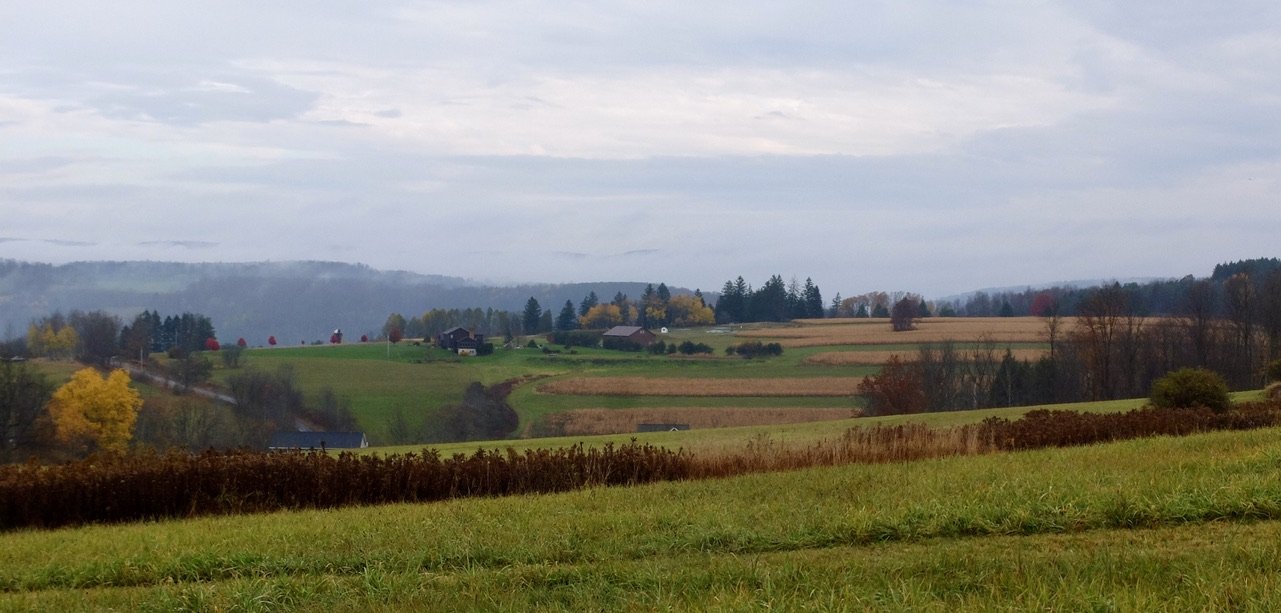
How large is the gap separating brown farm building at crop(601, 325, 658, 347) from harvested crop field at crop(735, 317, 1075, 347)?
8.32 meters

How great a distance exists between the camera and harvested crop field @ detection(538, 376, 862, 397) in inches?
2702

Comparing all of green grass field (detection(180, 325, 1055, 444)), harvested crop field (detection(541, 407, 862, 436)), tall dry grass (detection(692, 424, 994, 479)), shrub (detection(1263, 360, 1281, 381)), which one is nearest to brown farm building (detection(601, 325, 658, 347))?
green grass field (detection(180, 325, 1055, 444))

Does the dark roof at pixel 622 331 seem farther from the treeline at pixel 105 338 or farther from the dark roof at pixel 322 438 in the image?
the treeline at pixel 105 338

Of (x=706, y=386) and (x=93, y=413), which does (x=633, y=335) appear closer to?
(x=706, y=386)

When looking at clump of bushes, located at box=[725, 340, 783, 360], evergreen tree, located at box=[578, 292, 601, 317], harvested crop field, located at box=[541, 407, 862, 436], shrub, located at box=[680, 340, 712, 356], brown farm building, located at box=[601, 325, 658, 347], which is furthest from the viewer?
evergreen tree, located at box=[578, 292, 601, 317]

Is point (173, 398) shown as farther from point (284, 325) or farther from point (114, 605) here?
point (284, 325)

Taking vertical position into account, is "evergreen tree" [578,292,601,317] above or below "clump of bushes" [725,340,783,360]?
above

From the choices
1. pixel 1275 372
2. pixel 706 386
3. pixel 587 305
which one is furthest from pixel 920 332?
pixel 1275 372

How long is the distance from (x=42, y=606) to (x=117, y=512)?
27.2ft

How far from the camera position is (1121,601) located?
5648 mm

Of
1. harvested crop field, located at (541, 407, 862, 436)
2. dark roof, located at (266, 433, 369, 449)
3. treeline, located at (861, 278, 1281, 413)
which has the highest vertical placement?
treeline, located at (861, 278, 1281, 413)

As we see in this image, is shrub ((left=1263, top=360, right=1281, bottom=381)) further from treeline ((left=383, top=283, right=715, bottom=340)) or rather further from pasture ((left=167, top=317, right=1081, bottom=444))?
treeline ((left=383, top=283, right=715, bottom=340))

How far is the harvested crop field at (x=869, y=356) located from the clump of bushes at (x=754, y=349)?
13.2 ft

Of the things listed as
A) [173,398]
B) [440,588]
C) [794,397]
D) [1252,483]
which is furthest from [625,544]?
[173,398]
